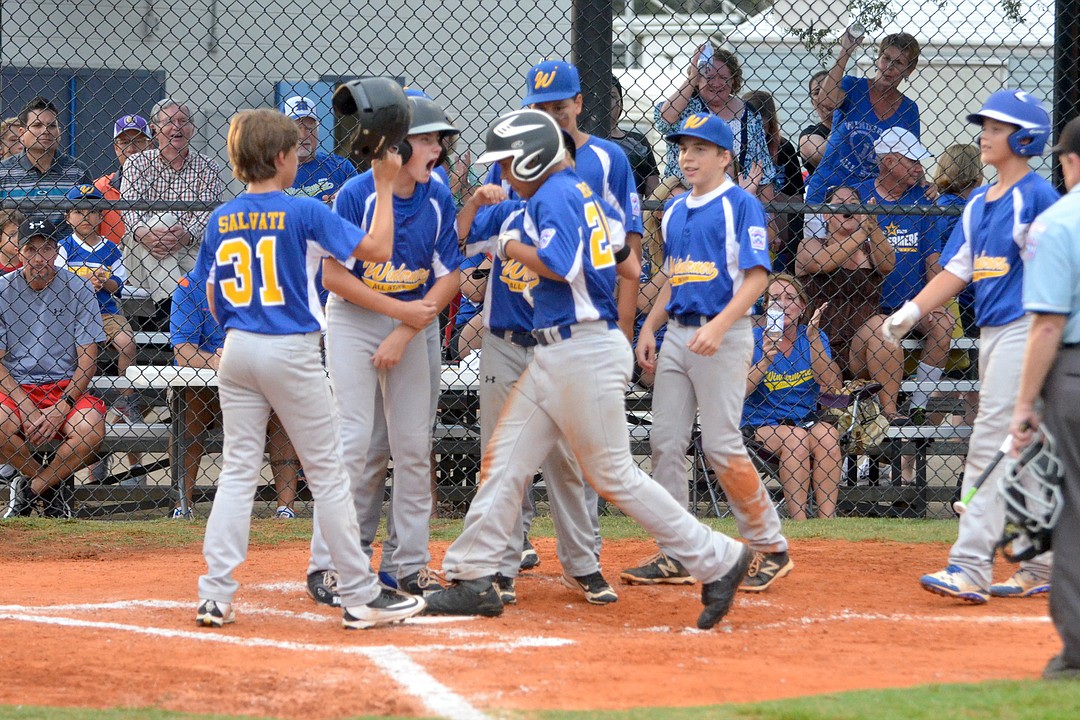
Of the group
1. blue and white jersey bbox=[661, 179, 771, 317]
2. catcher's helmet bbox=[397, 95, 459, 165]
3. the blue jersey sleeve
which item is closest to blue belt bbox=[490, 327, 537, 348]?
blue and white jersey bbox=[661, 179, 771, 317]

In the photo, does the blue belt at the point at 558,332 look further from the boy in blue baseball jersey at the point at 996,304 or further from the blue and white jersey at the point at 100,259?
the blue and white jersey at the point at 100,259

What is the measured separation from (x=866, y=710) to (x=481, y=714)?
0.98 m

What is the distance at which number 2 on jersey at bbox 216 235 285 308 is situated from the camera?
4.26 meters

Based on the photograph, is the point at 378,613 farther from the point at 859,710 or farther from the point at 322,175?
the point at 322,175

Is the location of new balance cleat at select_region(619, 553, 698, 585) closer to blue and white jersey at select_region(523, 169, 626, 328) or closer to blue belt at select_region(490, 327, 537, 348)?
blue belt at select_region(490, 327, 537, 348)

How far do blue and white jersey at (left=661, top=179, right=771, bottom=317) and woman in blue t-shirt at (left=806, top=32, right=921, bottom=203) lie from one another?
261 cm

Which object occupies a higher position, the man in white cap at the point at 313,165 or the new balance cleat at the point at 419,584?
the man in white cap at the point at 313,165

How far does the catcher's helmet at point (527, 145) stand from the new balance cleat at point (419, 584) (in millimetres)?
1569

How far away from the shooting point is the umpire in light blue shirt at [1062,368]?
358cm

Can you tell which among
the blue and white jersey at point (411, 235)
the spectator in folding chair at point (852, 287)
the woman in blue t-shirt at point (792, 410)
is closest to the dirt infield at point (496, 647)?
the blue and white jersey at point (411, 235)

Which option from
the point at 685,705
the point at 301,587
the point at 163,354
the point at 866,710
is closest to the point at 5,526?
the point at 163,354

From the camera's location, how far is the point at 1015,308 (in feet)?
16.0

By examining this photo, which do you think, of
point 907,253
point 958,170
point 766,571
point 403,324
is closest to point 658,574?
point 766,571

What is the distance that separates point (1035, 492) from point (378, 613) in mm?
2145
